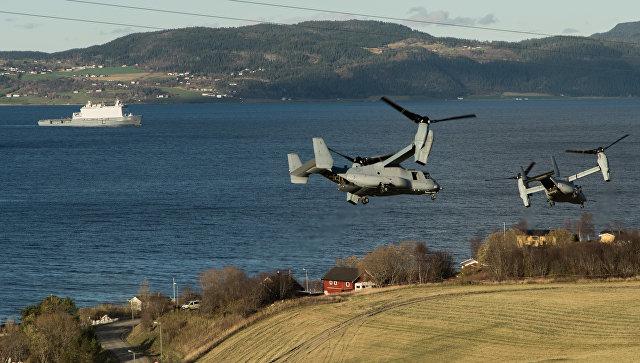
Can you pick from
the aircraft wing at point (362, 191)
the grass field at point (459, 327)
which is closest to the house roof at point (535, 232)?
the grass field at point (459, 327)

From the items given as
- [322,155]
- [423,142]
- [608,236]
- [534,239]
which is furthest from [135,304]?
[423,142]

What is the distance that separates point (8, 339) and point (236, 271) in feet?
64.8

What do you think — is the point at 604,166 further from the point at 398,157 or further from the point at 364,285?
the point at 364,285

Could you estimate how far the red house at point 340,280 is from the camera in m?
96.6

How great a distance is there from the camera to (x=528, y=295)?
88.3 metres

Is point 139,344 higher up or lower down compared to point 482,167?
lower down

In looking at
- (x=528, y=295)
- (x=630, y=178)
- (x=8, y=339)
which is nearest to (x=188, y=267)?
(x=8, y=339)

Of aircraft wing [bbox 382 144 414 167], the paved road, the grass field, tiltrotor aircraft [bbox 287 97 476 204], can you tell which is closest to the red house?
the grass field

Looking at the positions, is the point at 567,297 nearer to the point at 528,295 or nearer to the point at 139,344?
the point at 528,295

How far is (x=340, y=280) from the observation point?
97.6 meters

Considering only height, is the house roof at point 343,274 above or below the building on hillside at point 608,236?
below

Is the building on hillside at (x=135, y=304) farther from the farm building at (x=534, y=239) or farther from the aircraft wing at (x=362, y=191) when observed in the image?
the aircraft wing at (x=362, y=191)

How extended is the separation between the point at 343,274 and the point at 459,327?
2122cm

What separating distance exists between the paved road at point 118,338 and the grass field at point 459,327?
8346 millimetres
